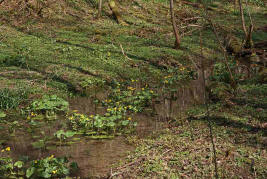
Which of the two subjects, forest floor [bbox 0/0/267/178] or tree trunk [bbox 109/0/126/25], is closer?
forest floor [bbox 0/0/267/178]

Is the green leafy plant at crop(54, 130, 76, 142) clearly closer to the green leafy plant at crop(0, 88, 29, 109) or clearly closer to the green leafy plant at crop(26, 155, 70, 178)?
the green leafy plant at crop(26, 155, 70, 178)

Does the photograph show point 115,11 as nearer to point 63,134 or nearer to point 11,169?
point 63,134

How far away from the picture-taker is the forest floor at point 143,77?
5.02m

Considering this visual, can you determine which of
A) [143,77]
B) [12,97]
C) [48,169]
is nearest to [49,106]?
[12,97]

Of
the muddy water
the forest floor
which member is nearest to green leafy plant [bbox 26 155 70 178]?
the muddy water

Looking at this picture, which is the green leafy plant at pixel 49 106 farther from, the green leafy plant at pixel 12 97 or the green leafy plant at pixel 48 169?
the green leafy plant at pixel 48 169

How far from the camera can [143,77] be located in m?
11.8

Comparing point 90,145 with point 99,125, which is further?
point 99,125

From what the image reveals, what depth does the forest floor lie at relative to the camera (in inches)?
198

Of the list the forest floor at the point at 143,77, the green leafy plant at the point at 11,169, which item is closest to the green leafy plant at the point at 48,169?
the green leafy plant at the point at 11,169

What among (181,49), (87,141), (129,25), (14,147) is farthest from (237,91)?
(129,25)

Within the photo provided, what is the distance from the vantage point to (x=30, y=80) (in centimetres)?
942

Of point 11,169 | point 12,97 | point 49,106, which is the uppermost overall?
point 12,97

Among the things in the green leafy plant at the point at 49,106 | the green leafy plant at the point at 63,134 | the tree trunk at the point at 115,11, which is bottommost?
the green leafy plant at the point at 63,134
